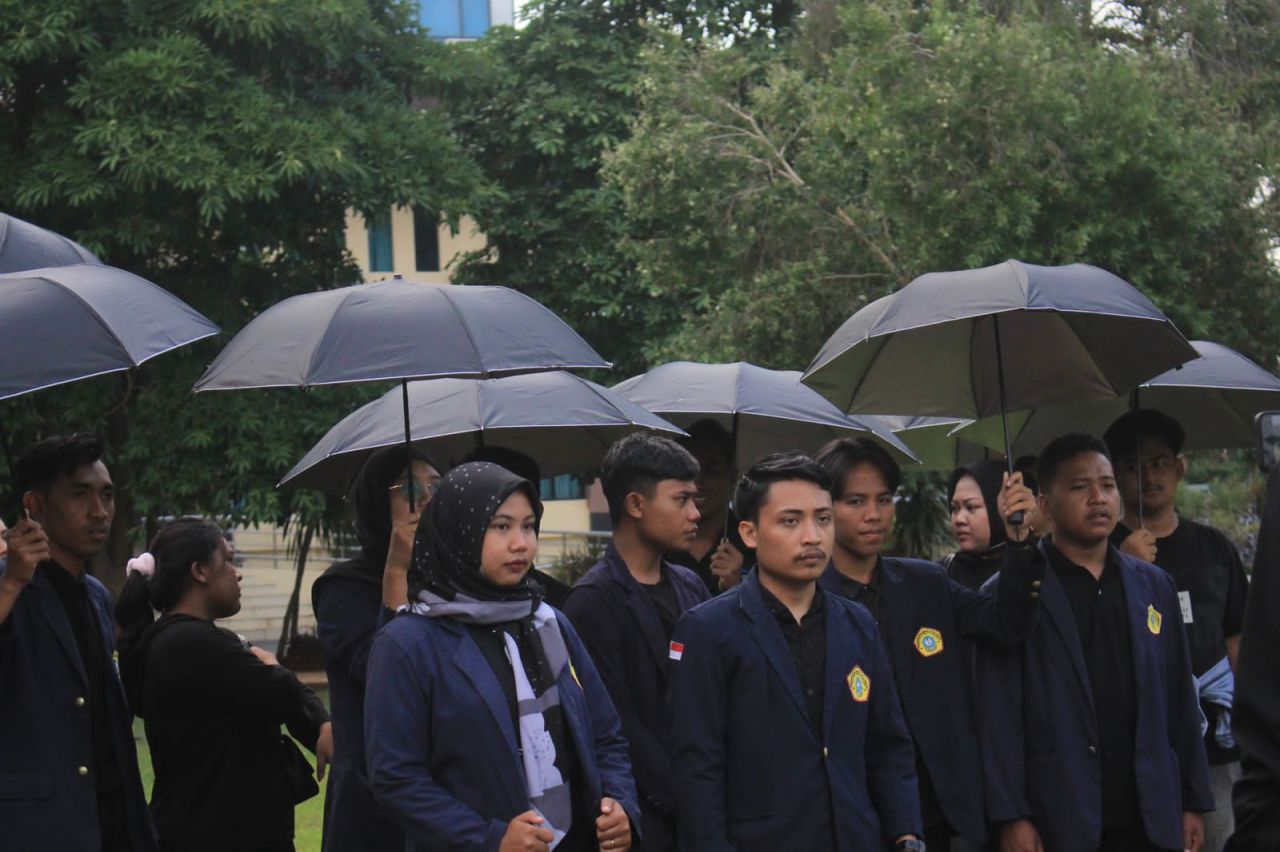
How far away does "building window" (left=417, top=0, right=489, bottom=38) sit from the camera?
3450 centimetres

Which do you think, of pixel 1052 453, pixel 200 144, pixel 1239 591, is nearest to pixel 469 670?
pixel 1052 453

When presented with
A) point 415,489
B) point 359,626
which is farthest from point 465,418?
point 359,626

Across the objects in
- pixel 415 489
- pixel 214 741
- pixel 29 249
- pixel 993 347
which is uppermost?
pixel 29 249

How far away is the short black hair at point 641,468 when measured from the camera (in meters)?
5.63

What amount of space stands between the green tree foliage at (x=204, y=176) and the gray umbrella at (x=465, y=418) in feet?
31.4

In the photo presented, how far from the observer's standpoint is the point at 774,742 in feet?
15.8

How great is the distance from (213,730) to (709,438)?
2589 mm

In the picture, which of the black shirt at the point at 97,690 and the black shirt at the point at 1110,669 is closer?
the black shirt at the point at 97,690

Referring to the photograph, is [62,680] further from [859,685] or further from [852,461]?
[852,461]

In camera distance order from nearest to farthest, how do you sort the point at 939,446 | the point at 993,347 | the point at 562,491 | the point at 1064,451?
the point at 1064,451
the point at 993,347
the point at 939,446
the point at 562,491

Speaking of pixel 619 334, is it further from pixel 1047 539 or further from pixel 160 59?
pixel 1047 539

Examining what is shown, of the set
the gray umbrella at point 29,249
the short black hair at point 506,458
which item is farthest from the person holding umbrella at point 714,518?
the gray umbrella at point 29,249

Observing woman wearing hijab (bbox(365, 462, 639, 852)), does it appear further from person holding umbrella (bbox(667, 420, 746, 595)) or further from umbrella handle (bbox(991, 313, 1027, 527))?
person holding umbrella (bbox(667, 420, 746, 595))

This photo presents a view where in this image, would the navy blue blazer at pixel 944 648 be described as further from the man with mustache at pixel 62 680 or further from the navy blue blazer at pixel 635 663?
the man with mustache at pixel 62 680
